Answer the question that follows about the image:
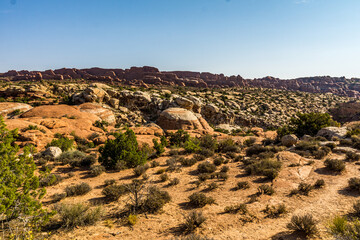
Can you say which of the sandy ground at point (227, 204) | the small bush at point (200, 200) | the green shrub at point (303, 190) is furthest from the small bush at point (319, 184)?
the small bush at point (200, 200)

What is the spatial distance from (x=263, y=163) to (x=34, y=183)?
1038cm

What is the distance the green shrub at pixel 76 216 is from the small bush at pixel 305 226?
244 inches

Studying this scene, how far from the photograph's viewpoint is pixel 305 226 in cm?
451

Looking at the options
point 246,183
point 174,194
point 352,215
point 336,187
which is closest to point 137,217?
point 174,194

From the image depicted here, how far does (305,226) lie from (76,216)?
7114mm

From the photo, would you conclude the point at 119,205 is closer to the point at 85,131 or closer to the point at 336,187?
the point at 336,187

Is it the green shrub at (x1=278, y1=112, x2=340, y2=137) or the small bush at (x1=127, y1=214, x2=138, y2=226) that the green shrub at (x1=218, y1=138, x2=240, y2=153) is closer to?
the green shrub at (x1=278, y1=112, x2=340, y2=137)

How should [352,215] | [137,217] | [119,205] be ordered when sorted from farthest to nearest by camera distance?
[119,205], [137,217], [352,215]

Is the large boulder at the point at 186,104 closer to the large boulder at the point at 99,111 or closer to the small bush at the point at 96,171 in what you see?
the large boulder at the point at 99,111

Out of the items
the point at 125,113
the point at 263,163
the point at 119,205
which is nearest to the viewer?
the point at 119,205

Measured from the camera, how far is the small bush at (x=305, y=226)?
4.48 metres

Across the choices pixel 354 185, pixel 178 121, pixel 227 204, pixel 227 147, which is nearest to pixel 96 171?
pixel 227 204

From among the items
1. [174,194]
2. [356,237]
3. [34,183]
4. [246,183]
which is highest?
[34,183]

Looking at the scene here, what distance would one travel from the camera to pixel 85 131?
1750 cm
